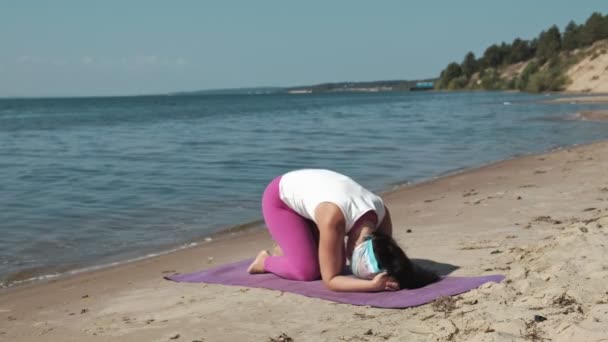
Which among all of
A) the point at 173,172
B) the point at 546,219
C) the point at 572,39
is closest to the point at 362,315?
the point at 546,219

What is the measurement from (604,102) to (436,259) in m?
38.2

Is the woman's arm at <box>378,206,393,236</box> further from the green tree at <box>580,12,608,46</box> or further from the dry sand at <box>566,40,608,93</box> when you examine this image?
the green tree at <box>580,12,608,46</box>

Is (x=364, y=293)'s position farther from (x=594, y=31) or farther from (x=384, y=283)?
(x=594, y=31)

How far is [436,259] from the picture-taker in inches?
252

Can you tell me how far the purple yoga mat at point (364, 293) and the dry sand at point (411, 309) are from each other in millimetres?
109

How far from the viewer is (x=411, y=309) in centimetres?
488

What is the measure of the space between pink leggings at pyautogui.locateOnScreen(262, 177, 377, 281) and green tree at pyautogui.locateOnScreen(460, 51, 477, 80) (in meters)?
120

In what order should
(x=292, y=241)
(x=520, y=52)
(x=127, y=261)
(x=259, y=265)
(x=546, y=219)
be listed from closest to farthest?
(x=292, y=241) < (x=259, y=265) < (x=546, y=219) < (x=127, y=261) < (x=520, y=52)

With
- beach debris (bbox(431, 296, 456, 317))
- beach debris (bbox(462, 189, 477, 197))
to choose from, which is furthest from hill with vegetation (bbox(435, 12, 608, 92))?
beach debris (bbox(431, 296, 456, 317))

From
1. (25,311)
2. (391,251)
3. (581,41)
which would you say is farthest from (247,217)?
(581,41)

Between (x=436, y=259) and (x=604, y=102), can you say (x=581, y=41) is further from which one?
(x=436, y=259)

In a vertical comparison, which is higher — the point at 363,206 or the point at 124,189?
the point at 363,206

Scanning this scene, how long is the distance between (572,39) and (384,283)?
90.8 meters

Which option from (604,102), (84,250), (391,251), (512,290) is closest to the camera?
(512,290)
